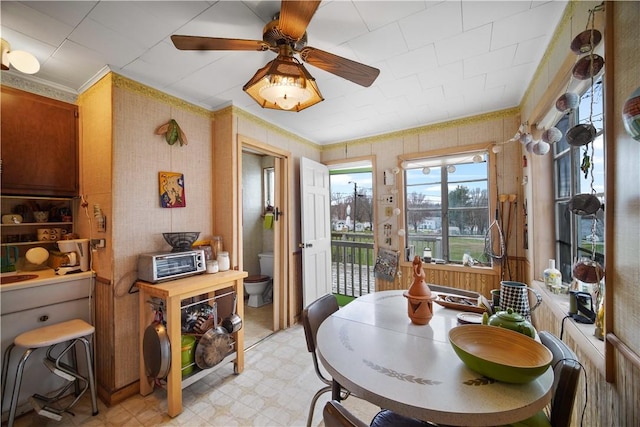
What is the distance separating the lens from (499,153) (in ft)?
9.00

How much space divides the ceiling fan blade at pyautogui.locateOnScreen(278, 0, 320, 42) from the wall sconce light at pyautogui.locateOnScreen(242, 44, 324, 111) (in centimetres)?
12

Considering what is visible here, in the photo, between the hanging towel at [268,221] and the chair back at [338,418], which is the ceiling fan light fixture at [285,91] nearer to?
the chair back at [338,418]

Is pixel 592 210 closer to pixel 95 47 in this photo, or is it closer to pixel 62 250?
pixel 95 47

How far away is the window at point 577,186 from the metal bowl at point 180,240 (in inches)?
103

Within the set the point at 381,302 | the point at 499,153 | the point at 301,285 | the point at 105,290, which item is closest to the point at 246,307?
the point at 301,285

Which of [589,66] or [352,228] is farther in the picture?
[352,228]

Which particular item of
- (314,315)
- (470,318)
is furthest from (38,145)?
(470,318)

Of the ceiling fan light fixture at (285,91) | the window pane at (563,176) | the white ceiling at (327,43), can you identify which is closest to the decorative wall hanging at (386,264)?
the window pane at (563,176)

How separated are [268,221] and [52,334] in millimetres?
3025

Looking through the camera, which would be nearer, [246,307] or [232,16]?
[232,16]

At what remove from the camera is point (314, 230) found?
3.52m

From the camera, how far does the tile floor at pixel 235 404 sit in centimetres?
173

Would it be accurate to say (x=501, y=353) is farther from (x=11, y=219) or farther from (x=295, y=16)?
(x=11, y=219)

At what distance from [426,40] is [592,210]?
132 centimetres
